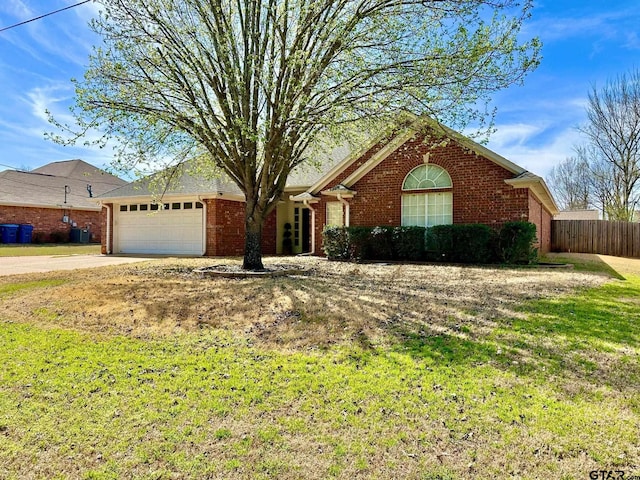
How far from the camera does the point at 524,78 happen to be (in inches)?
337

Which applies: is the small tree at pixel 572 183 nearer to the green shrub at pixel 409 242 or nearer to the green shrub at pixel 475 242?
the green shrub at pixel 475 242

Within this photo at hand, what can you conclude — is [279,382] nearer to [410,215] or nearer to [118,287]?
[118,287]

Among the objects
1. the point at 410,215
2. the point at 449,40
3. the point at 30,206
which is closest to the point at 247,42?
the point at 449,40

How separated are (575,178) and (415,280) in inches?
1431

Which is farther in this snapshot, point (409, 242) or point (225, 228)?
point (225, 228)

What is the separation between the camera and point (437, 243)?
1259 cm

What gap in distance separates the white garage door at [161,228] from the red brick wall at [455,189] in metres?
6.74

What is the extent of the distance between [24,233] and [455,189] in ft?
85.3

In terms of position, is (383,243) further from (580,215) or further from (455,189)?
(580,215)

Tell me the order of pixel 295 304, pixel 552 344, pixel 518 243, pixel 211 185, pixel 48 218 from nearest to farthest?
pixel 552 344 → pixel 295 304 → pixel 518 243 → pixel 211 185 → pixel 48 218

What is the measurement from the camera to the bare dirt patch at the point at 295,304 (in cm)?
499

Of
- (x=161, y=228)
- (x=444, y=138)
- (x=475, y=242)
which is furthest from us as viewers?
(x=161, y=228)

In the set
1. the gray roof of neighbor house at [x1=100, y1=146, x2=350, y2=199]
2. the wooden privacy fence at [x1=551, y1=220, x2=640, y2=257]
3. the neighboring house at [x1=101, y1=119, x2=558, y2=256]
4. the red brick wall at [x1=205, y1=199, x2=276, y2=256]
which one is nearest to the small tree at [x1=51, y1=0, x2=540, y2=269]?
the neighboring house at [x1=101, y1=119, x2=558, y2=256]

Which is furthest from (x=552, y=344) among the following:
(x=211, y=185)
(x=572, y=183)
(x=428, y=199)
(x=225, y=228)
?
(x=572, y=183)
